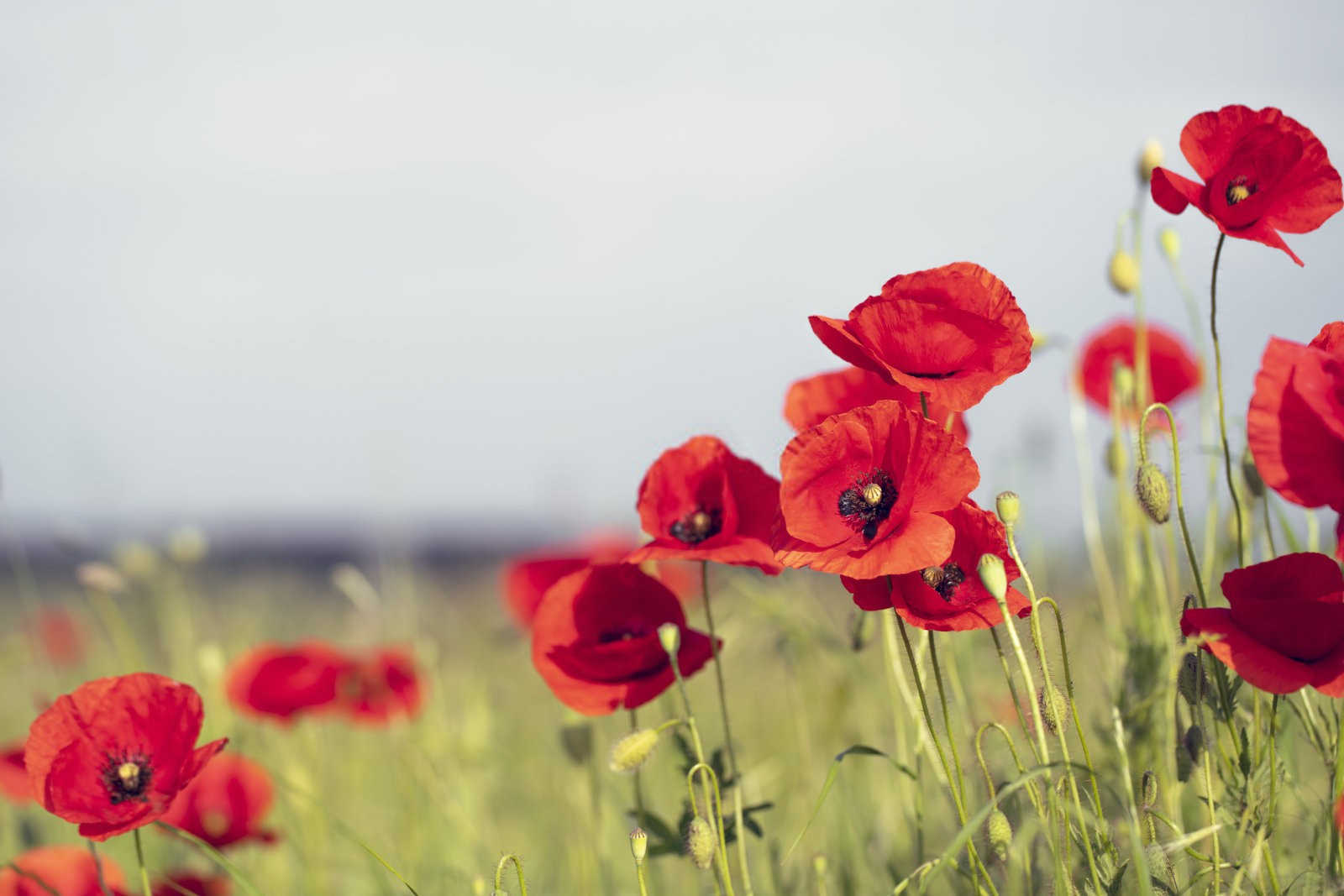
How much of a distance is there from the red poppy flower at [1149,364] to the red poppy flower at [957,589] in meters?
1.20

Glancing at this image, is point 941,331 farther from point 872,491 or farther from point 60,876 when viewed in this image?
point 60,876

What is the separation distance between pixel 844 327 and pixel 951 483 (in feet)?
0.63

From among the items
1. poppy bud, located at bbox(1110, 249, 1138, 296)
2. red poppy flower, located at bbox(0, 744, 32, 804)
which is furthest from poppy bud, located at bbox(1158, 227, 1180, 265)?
red poppy flower, located at bbox(0, 744, 32, 804)

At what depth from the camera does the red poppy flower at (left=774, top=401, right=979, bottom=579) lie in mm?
1036

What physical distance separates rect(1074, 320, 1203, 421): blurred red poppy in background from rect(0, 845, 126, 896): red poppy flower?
6.38ft

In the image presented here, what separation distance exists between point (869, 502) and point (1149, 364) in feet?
4.82

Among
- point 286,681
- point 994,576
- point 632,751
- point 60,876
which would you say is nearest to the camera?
point 994,576

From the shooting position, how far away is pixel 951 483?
104cm

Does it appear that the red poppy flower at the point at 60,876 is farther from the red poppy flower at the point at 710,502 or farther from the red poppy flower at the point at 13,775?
the red poppy flower at the point at 710,502

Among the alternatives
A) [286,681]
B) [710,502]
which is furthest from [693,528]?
[286,681]

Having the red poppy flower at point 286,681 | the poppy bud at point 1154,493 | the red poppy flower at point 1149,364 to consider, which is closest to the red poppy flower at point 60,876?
the red poppy flower at point 286,681

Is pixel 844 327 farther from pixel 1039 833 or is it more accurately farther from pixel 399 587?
pixel 399 587

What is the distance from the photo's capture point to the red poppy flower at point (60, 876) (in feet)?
5.25

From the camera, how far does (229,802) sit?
2012mm
